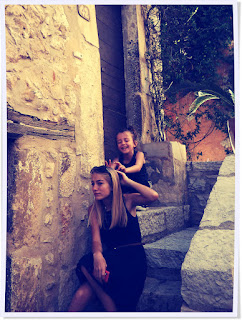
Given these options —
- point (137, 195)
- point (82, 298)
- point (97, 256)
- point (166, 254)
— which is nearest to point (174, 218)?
point (166, 254)

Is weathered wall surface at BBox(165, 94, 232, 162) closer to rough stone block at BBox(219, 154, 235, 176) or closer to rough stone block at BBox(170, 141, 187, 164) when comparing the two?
rough stone block at BBox(170, 141, 187, 164)

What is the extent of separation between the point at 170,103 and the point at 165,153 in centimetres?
239

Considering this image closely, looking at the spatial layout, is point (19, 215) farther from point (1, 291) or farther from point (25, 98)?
point (25, 98)

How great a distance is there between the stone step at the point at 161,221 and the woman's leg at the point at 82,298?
727 millimetres

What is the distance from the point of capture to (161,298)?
2.13 m

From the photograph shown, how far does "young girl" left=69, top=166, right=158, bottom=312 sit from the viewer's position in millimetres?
1925

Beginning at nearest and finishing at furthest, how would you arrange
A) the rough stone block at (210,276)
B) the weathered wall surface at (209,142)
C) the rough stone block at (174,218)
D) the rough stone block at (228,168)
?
the rough stone block at (210,276)
the rough stone block at (228,168)
the rough stone block at (174,218)
the weathered wall surface at (209,142)

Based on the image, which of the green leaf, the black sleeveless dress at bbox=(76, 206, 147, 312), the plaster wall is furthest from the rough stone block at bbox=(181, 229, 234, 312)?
the plaster wall

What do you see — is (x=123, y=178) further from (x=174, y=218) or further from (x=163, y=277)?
(x=174, y=218)

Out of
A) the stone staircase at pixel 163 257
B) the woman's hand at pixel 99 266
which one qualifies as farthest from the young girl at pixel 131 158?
the woman's hand at pixel 99 266

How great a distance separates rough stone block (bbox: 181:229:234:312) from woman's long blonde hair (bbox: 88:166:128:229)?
1.67ft

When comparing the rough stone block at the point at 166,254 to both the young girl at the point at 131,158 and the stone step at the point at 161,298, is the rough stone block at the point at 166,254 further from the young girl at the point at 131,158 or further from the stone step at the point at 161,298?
the young girl at the point at 131,158

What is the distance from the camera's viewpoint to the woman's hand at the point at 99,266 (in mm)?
1928
